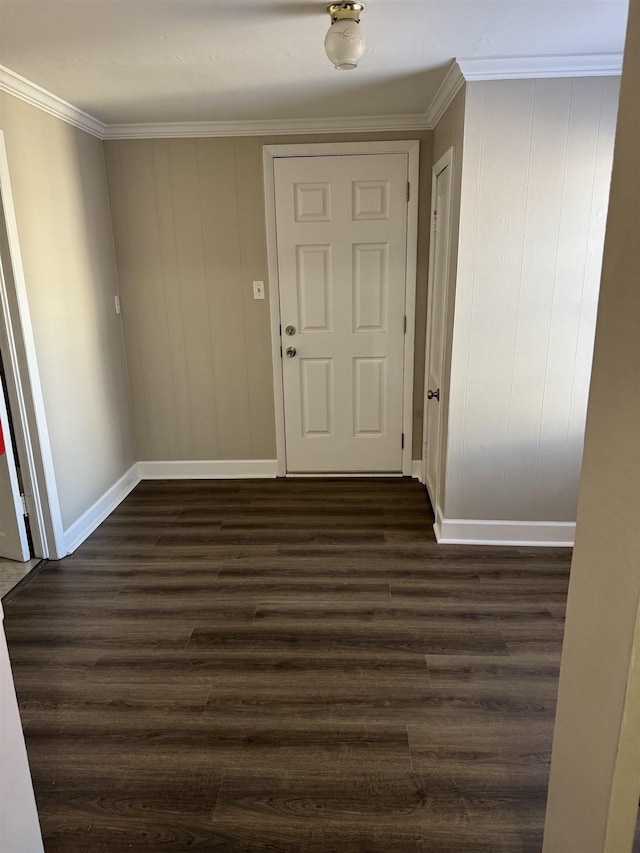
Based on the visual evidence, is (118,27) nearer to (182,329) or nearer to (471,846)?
(182,329)

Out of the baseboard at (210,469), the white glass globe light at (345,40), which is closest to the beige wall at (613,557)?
the white glass globe light at (345,40)

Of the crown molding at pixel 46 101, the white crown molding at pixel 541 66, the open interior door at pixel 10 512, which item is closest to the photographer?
the white crown molding at pixel 541 66

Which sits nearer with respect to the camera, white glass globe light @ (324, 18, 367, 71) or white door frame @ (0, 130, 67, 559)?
white glass globe light @ (324, 18, 367, 71)

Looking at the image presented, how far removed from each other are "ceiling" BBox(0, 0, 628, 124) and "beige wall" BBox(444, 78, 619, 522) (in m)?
0.27

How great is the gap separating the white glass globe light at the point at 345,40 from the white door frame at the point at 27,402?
156 cm

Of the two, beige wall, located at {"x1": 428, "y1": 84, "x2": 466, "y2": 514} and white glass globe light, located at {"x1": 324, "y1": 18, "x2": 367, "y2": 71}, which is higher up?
white glass globe light, located at {"x1": 324, "y1": 18, "x2": 367, "y2": 71}

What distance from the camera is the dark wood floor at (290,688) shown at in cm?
157

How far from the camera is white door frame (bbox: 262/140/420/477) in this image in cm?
347

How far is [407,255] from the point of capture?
11.8ft

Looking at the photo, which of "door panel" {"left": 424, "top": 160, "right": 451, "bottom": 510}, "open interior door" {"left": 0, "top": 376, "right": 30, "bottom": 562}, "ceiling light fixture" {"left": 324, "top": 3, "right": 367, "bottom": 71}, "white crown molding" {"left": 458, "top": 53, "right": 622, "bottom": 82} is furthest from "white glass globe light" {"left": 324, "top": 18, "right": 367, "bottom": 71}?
"open interior door" {"left": 0, "top": 376, "right": 30, "bottom": 562}

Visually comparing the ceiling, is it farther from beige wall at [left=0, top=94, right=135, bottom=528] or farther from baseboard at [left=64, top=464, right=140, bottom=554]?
baseboard at [left=64, top=464, right=140, bottom=554]

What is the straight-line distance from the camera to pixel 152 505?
3.65 m

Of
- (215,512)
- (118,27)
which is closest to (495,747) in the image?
(215,512)

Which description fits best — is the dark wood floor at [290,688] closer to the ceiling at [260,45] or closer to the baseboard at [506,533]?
the baseboard at [506,533]
